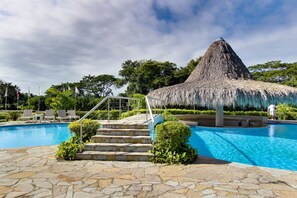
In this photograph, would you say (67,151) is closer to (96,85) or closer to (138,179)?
(138,179)

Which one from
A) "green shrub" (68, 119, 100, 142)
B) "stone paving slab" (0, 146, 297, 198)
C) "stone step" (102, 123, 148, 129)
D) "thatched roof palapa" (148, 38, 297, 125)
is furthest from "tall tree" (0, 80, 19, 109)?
"stone paving slab" (0, 146, 297, 198)

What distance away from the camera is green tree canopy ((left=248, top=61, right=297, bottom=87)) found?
1009 inches

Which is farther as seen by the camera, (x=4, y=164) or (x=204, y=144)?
(x=204, y=144)

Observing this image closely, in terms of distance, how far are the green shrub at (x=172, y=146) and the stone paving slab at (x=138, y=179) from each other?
21 cm

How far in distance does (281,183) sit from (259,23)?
9656mm

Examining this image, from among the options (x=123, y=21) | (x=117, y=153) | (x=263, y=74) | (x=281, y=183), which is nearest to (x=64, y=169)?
(x=117, y=153)

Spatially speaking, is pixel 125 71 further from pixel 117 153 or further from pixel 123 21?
pixel 117 153

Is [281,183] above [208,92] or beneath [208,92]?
beneath

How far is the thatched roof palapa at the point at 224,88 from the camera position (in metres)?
10.9

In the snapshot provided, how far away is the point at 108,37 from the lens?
11.4 m

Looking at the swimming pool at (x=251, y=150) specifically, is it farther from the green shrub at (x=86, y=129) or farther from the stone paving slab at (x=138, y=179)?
the green shrub at (x=86, y=129)

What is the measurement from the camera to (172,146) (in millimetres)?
4984

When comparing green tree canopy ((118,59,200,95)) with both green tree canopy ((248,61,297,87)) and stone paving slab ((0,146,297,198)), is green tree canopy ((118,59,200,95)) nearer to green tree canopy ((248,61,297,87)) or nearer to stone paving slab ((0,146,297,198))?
green tree canopy ((248,61,297,87))

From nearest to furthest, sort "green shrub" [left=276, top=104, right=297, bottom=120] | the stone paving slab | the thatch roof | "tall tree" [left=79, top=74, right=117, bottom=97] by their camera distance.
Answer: the stone paving slab, the thatch roof, "green shrub" [left=276, top=104, right=297, bottom=120], "tall tree" [left=79, top=74, right=117, bottom=97]
